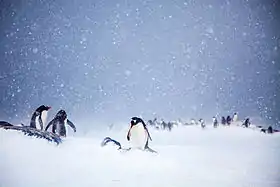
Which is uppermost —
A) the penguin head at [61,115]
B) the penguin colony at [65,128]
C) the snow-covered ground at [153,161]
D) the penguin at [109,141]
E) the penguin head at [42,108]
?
the penguin head at [42,108]

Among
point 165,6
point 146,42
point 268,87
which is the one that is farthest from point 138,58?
point 268,87

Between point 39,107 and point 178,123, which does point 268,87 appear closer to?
point 178,123

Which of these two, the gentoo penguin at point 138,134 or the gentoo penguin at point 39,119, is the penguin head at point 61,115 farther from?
the gentoo penguin at point 138,134

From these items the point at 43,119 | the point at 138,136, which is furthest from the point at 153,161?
the point at 43,119

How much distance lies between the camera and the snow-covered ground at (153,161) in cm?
210

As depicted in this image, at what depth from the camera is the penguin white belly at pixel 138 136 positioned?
6.92ft

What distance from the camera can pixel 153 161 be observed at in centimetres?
213

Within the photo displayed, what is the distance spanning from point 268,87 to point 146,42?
24.2 inches

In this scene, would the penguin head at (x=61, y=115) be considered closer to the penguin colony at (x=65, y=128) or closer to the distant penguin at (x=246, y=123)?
the penguin colony at (x=65, y=128)

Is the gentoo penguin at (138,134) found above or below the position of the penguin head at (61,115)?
below

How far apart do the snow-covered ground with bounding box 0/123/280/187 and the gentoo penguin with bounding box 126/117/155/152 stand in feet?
0.08

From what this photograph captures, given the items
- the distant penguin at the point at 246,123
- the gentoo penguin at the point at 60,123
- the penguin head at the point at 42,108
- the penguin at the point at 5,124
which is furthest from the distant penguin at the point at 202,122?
the penguin at the point at 5,124

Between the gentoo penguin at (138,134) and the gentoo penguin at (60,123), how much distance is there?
26 cm

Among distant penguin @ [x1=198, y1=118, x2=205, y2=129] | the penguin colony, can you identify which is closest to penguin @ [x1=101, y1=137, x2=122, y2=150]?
the penguin colony
